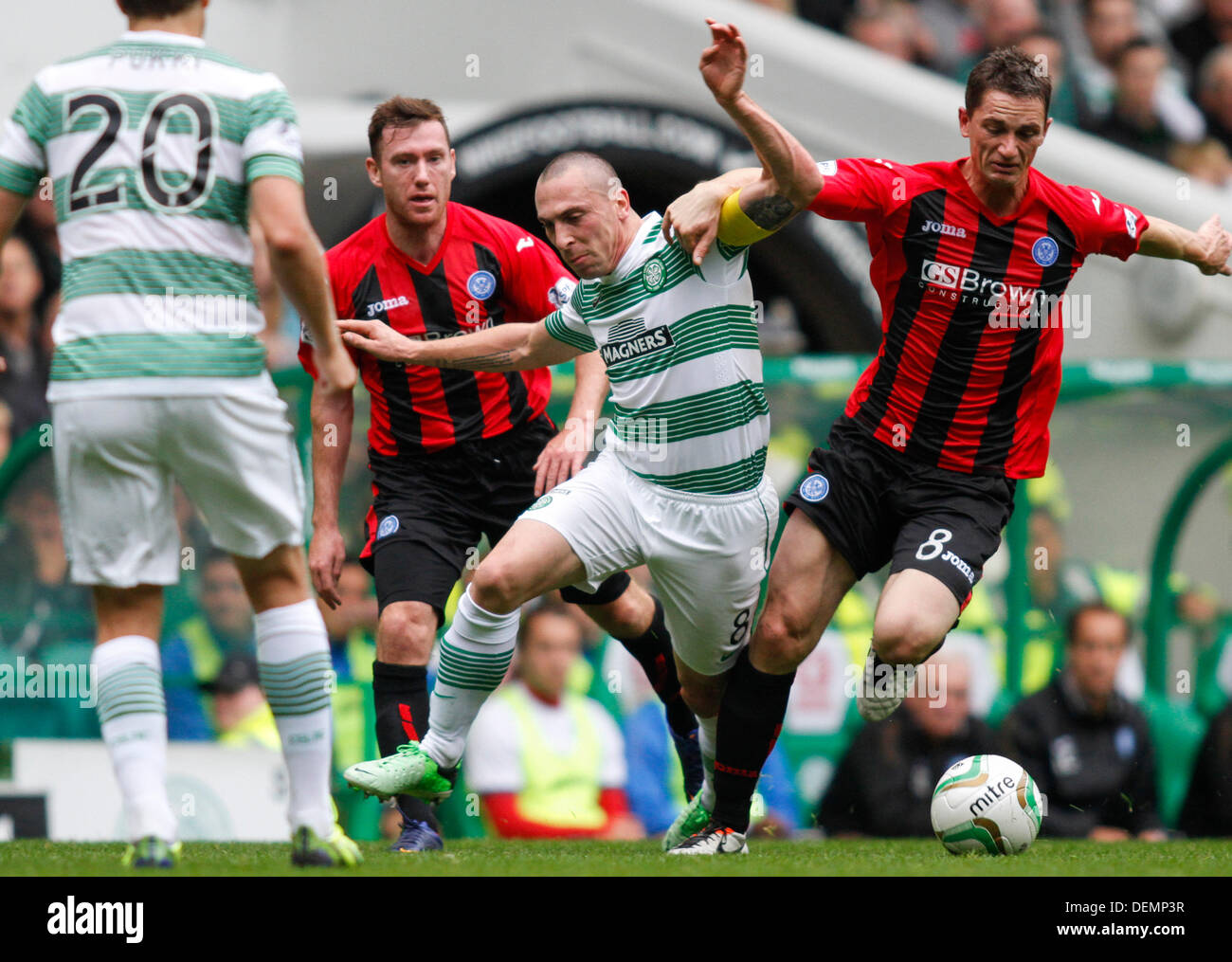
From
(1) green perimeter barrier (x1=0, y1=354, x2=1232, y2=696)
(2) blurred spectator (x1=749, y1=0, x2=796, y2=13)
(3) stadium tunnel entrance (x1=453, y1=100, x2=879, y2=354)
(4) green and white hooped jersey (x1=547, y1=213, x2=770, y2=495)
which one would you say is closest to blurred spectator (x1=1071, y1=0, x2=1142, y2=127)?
(2) blurred spectator (x1=749, y1=0, x2=796, y2=13)

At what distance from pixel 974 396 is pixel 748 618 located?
1.06 metres

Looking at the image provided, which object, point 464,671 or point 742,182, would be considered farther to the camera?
point 464,671

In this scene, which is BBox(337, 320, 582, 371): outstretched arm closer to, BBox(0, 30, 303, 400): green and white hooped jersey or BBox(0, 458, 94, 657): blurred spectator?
BBox(0, 30, 303, 400): green and white hooped jersey

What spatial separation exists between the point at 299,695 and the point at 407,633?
1419 millimetres

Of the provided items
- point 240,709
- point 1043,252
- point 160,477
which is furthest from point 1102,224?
point 240,709

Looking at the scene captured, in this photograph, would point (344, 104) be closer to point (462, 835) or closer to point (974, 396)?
point (462, 835)

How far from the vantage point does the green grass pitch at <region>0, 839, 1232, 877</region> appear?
15.6 feet

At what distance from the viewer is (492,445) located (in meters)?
6.38

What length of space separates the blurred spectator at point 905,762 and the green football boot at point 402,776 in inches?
127

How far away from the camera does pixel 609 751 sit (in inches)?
332

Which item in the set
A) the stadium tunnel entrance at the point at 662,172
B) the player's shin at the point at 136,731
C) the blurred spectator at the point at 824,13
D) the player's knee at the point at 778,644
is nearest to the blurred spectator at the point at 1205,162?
the blurred spectator at the point at 824,13

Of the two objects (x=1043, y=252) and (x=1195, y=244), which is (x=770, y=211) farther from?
(x=1195, y=244)

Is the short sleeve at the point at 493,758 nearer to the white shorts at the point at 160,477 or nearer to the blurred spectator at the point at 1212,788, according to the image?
the blurred spectator at the point at 1212,788
